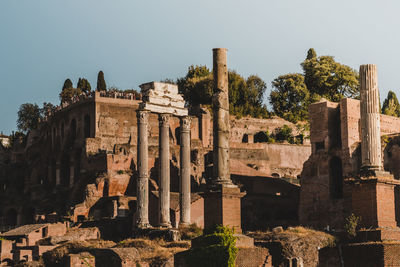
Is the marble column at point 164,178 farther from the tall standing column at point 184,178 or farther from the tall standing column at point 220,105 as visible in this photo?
the tall standing column at point 220,105

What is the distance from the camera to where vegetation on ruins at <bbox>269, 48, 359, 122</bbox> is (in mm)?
64062

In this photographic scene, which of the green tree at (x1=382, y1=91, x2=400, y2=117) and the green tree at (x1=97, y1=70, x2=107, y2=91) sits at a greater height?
the green tree at (x1=97, y1=70, x2=107, y2=91)

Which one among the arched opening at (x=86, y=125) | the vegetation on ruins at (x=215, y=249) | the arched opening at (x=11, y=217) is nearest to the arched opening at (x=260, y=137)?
the arched opening at (x=86, y=125)

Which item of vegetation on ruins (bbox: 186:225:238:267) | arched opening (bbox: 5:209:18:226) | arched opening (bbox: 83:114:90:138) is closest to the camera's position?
vegetation on ruins (bbox: 186:225:238:267)

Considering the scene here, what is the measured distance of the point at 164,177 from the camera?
123 feet

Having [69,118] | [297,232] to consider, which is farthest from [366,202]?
[69,118]

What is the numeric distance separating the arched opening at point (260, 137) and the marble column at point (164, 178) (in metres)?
25.9

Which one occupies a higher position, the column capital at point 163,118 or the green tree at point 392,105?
the green tree at point 392,105

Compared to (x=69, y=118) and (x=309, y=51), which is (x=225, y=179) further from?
(x=309, y=51)

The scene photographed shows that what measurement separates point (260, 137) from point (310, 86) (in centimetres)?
673

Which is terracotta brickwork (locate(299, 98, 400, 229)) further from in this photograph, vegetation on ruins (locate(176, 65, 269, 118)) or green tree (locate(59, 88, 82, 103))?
green tree (locate(59, 88, 82, 103))

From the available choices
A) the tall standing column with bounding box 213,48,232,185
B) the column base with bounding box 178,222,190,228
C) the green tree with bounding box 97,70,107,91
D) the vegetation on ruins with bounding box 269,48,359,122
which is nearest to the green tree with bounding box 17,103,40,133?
the green tree with bounding box 97,70,107,91

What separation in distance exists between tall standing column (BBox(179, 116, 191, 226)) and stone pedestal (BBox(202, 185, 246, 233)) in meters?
15.5

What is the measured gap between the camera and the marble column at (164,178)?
3648cm
